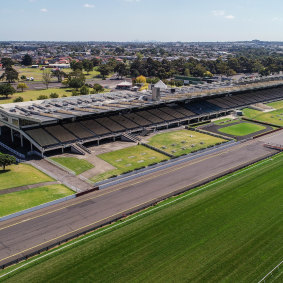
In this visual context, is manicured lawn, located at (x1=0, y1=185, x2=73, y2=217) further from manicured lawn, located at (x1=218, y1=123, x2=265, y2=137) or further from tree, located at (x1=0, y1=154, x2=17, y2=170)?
manicured lawn, located at (x1=218, y1=123, x2=265, y2=137)

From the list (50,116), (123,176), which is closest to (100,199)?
(123,176)

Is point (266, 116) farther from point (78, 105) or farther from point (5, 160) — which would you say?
point (5, 160)

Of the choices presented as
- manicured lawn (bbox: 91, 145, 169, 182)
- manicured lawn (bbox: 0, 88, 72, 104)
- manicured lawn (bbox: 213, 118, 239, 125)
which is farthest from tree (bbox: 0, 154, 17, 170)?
manicured lawn (bbox: 0, 88, 72, 104)

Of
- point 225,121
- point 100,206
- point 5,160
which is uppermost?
point 5,160

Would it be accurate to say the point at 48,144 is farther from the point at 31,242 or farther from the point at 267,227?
the point at 267,227

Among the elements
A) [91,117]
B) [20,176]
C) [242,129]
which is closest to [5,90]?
[91,117]

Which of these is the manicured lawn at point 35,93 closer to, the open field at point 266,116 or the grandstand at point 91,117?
the grandstand at point 91,117

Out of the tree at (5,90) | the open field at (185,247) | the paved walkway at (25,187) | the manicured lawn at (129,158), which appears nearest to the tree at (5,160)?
the paved walkway at (25,187)
